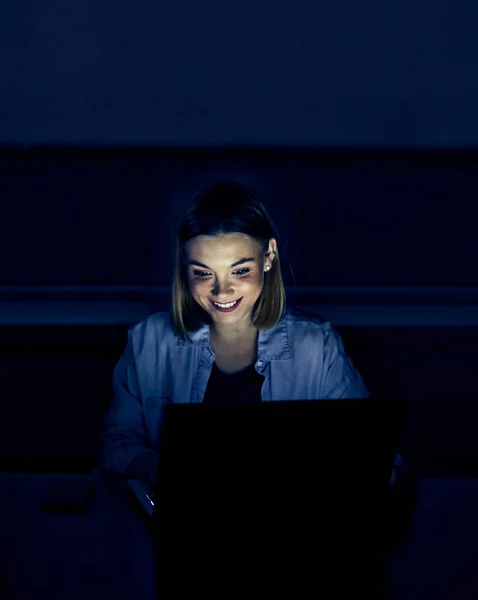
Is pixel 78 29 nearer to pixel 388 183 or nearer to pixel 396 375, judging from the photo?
pixel 388 183

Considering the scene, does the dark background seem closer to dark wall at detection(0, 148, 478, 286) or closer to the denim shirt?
dark wall at detection(0, 148, 478, 286)

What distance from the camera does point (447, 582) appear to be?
2.90ft

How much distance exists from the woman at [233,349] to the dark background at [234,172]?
39 cm

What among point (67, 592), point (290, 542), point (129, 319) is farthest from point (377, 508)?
point (129, 319)

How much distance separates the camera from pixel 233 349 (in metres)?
1.66

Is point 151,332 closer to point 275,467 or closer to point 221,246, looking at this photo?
point 221,246

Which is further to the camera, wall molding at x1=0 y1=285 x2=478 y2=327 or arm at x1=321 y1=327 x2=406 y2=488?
wall molding at x1=0 y1=285 x2=478 y2=327

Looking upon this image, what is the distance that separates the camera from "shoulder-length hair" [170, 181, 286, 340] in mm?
1454

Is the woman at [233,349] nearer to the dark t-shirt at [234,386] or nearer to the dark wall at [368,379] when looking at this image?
the dark t-shirt at [234,386]

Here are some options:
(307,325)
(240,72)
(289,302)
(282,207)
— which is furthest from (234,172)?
(307,325)

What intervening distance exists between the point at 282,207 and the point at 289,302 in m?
0.33

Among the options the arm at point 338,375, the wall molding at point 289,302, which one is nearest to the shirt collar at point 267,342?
the arm at point 338,375

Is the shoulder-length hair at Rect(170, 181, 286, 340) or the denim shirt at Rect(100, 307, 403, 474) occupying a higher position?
the shoulder-length hair at Rect(170, 181, 286, 340)

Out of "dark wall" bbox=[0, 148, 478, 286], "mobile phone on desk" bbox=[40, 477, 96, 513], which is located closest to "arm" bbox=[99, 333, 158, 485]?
"mobile phone on desk" bbox=[40, 477, 96, 513]
